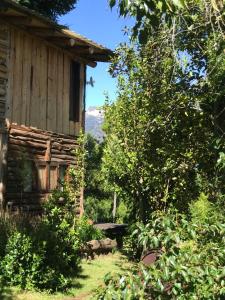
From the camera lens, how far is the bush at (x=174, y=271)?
3.92 m

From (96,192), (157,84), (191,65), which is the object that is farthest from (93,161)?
(191,65)

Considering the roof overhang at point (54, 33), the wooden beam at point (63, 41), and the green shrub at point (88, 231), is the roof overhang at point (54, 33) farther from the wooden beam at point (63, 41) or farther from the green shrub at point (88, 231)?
the green shrub at point (88, 231)

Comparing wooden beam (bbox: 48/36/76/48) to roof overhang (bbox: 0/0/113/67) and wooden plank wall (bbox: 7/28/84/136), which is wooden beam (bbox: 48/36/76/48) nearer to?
roof overhang (bbox: 0/0/113/67)

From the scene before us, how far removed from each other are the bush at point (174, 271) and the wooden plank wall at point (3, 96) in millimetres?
8363

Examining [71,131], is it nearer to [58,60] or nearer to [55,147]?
[55,147]

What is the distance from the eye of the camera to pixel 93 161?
2453cm

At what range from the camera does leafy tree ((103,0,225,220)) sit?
32.4ft

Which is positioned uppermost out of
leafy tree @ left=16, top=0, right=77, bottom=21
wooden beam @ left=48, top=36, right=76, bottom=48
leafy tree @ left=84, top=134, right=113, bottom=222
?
leafy tree @ left=16, top=0, right=77, bottom=21

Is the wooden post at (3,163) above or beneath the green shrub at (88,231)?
above

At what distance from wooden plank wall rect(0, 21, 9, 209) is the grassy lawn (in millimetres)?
2625

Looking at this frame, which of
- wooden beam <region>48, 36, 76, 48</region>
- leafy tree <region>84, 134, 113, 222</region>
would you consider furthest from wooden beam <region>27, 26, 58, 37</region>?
leafy tree <region>84, 134, 113, 222</region>

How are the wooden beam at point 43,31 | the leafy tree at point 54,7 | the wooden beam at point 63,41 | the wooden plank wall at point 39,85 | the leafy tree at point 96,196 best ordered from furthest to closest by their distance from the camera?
the leafy tree at point 96,196
the leafy tree at point 54,7
the wooden beam at point 63,41
the wooden beam at point 43,31
the wooden plank wall at point 39,85

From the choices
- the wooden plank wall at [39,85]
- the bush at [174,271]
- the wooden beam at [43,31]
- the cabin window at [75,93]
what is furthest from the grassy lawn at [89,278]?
the wooden beam at [43,31]

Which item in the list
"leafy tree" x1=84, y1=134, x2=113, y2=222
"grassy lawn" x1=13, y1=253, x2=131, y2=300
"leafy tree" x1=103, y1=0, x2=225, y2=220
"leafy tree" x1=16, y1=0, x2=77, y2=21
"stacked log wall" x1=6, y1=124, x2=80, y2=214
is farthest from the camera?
"leafy tree" x1=84, y1=134, x2=113, y2=222
